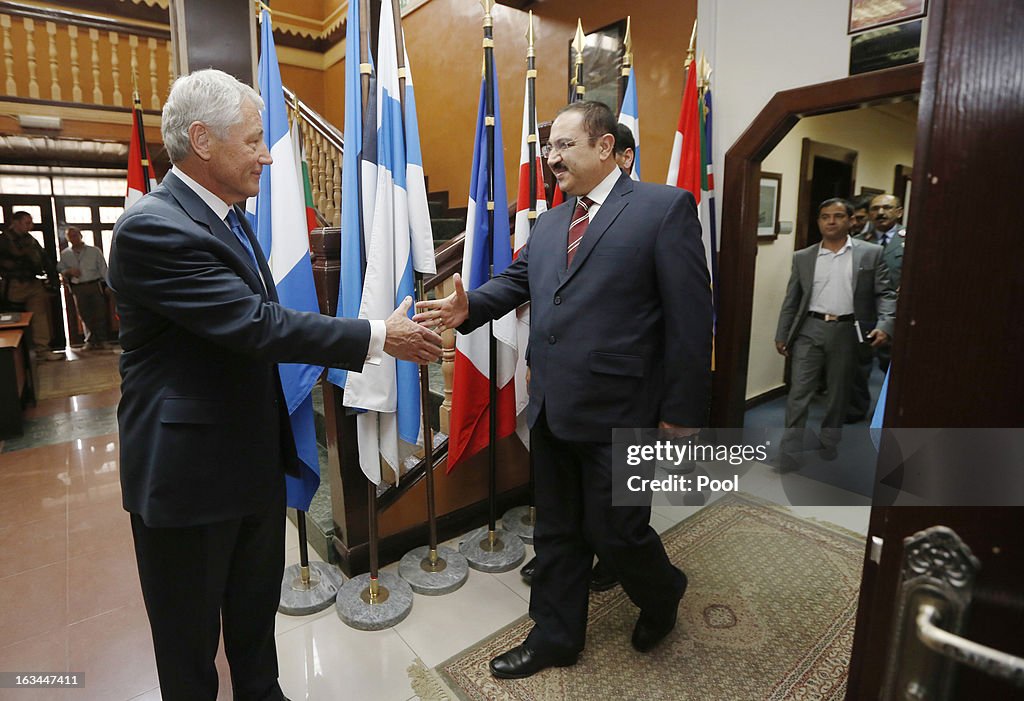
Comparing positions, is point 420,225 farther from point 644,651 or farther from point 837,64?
point 837,64

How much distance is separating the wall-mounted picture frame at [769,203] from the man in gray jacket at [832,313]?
3.06ft

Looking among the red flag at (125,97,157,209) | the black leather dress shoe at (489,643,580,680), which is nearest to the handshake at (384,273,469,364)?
the black leather dress shoe at (489,643,580,680)

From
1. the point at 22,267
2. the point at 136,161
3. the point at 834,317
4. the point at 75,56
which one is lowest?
the point at 834,317

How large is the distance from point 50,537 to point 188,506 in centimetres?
211

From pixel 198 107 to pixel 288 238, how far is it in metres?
0.78

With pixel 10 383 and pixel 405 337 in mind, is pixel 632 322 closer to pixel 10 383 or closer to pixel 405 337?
pixel 405 337

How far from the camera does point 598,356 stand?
163cm

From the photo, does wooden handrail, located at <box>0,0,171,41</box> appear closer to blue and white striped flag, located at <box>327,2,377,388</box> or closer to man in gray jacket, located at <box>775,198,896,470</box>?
blue and white striped flag, located at <box>327,2,377,388</box>

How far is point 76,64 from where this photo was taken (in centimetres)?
592

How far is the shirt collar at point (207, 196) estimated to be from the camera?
1.30 m

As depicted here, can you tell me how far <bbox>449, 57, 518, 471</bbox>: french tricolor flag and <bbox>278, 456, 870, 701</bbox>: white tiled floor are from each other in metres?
0.53

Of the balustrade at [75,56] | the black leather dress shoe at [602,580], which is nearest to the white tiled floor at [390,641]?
the black leather dress shoe at [602,580]

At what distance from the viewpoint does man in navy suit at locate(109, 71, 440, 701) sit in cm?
119

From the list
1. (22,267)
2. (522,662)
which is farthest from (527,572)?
(22,267)
